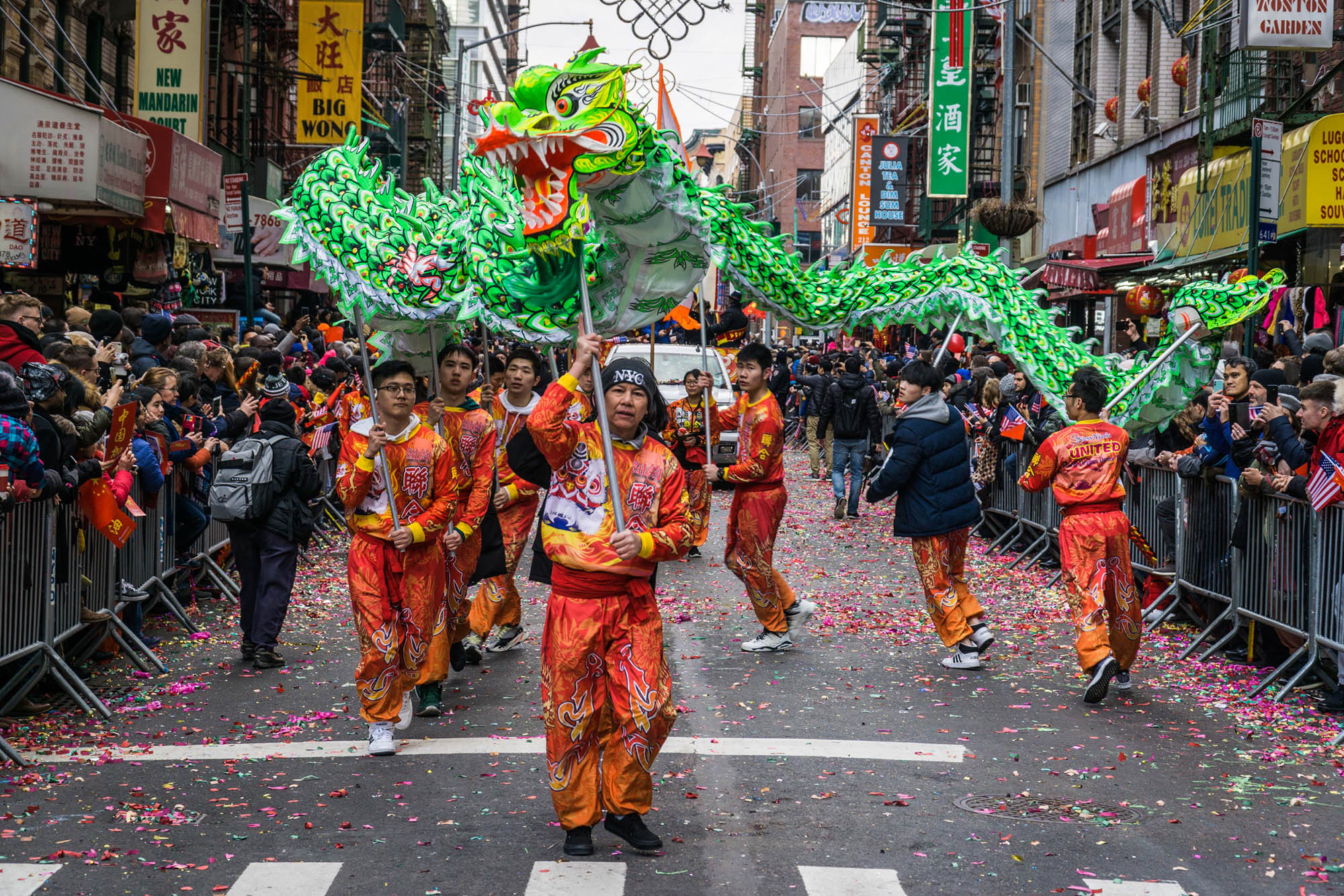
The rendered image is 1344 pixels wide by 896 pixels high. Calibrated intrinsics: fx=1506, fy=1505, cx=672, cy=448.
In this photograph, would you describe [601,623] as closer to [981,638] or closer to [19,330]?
[981,638]

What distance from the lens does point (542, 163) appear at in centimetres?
604


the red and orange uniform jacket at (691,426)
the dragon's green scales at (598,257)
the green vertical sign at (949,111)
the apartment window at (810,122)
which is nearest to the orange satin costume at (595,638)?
the dragon's green scales at (598,257)

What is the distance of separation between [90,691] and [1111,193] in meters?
23.5

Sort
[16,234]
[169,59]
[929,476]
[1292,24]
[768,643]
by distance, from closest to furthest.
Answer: [929,476], [768,643], [16,234], [1292,24], [169,59]

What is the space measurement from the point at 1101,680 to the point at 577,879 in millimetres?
4012

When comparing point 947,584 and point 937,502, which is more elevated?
point 937,502

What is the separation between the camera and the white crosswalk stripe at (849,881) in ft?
17.6

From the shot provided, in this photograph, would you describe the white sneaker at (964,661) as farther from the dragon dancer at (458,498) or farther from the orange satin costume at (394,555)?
the orange satin costume at (394,555)

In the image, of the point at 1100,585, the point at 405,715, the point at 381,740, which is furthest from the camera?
the point at 1100,585

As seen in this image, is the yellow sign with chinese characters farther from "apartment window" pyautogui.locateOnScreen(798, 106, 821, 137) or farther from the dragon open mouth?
"apartment window" pyautogui.locateOnScreen(798, 106, 821, 137)

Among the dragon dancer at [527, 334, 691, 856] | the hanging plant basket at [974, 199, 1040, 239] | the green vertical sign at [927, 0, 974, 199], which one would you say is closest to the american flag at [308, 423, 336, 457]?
the dragon dancer at [527, 334, 691, 856]

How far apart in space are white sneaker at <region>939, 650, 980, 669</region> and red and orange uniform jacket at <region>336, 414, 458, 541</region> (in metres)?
3.50

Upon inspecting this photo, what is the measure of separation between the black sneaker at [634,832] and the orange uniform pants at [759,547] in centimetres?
416

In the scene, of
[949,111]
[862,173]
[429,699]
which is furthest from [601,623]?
[862,173]
